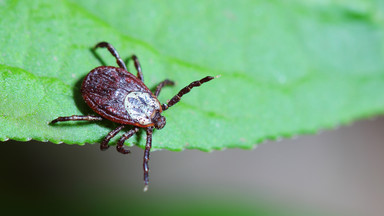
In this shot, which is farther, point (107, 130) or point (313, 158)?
point (313, 158)

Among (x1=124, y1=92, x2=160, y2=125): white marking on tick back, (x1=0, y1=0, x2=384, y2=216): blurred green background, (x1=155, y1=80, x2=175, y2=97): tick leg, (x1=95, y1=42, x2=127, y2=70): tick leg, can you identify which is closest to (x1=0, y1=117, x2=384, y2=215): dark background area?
(x1=0, y1=0, x2=384, y2=216): blurred green background

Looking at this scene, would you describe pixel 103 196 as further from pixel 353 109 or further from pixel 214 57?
pixel 353 109

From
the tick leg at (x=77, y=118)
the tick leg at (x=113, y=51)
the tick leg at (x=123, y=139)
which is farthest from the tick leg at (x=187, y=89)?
the tick leg at (x=77, y=118)

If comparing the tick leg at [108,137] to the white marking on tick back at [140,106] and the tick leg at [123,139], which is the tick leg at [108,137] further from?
the white marking on tick back at [140,106]

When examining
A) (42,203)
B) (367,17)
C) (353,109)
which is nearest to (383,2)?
(367,17)

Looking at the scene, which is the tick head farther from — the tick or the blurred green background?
the blurred green background

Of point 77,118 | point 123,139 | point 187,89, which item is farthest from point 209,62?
point 77,118
